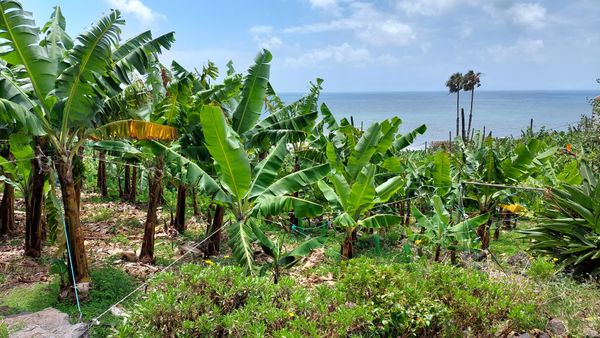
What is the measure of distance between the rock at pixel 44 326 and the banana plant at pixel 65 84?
4.50ft

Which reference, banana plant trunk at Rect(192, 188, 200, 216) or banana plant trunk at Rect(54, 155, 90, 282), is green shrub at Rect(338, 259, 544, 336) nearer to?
banana plant trunk at Rect(54, 155, 90, 282)

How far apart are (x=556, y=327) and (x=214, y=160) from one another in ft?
17.5

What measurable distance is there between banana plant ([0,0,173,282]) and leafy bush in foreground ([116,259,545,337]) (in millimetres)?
2803

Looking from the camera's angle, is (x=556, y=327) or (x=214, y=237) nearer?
(x=556, y=327)

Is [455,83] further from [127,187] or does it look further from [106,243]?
[106,243]

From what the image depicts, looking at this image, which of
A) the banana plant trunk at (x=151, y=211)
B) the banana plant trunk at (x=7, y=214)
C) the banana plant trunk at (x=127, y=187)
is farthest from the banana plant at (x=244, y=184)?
the banana plant trunk at (x=127, y=187)

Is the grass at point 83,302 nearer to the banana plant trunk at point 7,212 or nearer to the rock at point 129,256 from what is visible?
the rock at point 129,256

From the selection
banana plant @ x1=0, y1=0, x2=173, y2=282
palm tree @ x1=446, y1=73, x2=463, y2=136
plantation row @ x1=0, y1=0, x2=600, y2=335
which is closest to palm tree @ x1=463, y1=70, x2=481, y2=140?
palm tree @ x1=446, y1=73, x2=463, y2=136

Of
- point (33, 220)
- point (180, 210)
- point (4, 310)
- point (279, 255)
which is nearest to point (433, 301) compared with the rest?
point (279, 255)

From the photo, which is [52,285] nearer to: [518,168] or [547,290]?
[547,290]

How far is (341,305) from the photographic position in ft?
13.2

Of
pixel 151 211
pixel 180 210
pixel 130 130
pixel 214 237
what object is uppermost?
pixel 130 130

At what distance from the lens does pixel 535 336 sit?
452 cm

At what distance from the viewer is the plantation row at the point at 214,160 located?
18.3ft
